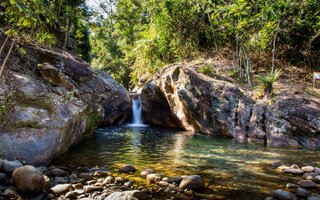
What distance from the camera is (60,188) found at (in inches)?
228

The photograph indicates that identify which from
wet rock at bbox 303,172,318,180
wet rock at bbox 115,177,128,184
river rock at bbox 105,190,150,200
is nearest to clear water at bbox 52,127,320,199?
wet rock at bbox 303,172,318,180

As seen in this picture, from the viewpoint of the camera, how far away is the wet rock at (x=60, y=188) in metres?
5.68

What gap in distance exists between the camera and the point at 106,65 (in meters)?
32.2

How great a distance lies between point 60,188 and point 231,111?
9477mm

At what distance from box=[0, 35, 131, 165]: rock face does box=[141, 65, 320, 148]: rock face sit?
14.1 feet

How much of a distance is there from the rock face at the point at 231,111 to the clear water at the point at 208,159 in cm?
107

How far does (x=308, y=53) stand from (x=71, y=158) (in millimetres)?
14167

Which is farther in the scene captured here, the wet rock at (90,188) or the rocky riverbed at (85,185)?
the wet rock at (90,188)

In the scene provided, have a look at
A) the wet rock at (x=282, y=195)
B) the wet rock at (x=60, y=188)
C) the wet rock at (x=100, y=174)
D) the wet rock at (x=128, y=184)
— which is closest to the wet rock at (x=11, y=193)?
the wet rock at (x=60, y=188)

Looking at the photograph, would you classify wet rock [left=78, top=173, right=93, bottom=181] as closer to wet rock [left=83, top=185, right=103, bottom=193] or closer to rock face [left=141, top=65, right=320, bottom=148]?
wet rock [left=83, top=185, right=103, bottom=193]

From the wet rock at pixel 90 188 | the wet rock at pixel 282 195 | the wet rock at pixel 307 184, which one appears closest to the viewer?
the wet rock at pixel 282 195

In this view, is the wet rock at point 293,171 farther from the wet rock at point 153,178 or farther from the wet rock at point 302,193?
the wet rock at point 153,178

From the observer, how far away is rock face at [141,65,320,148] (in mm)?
12148

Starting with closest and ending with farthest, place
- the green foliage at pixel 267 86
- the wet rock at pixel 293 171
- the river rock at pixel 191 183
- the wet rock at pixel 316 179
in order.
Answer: the river rock at pixel 191 183
the wet rock at pixel 316 179
the wet rock at pixel 293 171
the green foliage at pixel 267 86
